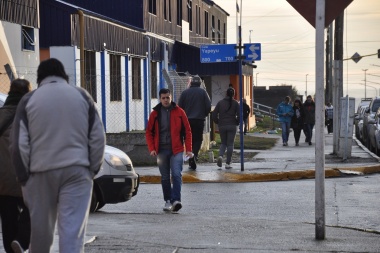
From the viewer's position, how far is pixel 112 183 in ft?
40.1

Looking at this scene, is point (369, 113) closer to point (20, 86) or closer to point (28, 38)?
point (28, 38)

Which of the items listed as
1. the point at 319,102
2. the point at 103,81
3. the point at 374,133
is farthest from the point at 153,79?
the point at 319,102

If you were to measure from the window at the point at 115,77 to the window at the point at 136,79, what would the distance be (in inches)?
33.9

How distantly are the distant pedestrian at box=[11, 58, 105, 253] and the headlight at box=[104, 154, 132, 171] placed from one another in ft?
17.3

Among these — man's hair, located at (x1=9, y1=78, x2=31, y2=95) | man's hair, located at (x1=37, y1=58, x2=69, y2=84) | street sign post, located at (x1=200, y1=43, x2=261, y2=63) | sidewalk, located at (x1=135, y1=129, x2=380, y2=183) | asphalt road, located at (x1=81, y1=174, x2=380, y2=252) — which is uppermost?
street sign post, located at (x1=200, y1=43, x2=261, y2=63)

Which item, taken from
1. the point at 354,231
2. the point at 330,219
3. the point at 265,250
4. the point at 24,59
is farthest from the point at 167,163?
the point at 24,59

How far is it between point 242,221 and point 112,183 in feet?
5.68

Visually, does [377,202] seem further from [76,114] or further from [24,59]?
[24,59]

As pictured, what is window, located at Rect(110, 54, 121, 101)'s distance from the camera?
1168 inches

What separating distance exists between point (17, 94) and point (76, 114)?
1553mm

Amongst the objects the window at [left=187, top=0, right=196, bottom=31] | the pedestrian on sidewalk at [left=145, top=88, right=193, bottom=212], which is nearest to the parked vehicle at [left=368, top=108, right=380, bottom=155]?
the pedestrian on sidewalk at [left=145, top=88, right=193, bottom=212]

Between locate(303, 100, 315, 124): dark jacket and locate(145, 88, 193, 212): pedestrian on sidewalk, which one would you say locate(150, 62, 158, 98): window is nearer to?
locate(303, 100, 315, 124): dark jacket

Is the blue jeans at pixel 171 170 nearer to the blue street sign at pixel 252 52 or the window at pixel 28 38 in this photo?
the blue street sign at pixel 252 52

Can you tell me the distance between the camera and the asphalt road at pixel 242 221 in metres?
9.54
